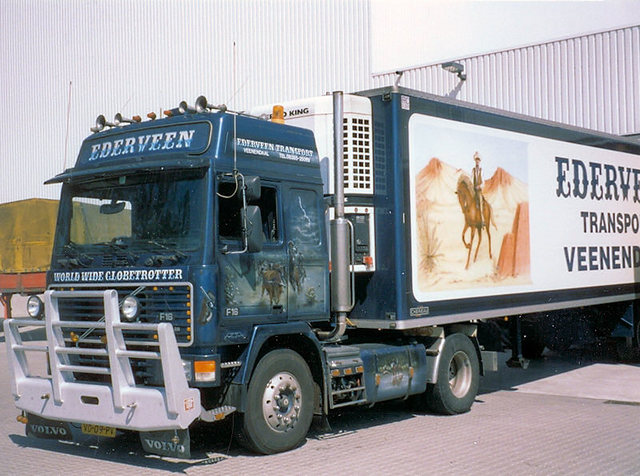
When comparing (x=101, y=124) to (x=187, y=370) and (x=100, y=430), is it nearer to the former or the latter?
(x=187, y=370)

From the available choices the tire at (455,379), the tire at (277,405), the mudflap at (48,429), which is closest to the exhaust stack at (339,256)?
the tire at (277,405)

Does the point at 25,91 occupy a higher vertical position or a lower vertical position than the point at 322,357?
higher

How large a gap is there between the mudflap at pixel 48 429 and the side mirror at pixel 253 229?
8.47 feet

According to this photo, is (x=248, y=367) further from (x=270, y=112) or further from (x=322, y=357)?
(x=270, y=112)

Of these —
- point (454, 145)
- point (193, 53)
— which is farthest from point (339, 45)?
point (454, 145)

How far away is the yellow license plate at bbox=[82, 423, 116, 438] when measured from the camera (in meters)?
7.24

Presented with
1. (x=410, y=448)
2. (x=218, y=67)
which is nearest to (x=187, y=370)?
(x=410, y=448)

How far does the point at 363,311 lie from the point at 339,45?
642 inches

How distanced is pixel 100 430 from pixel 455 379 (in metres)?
4.72

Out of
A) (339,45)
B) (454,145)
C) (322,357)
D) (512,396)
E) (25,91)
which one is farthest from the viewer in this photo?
(25,91)

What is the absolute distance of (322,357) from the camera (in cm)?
814

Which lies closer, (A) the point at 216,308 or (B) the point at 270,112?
(A) the point at 216,308

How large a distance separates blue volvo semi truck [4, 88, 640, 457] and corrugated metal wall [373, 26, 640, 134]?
9.68 metres

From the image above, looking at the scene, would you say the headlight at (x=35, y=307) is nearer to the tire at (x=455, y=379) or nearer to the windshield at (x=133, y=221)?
the windshield at (x=133, y=221)
